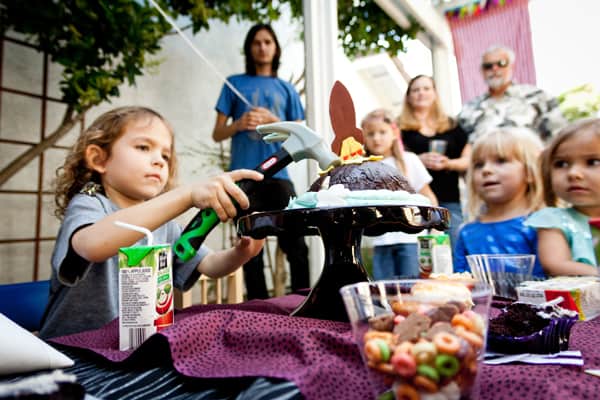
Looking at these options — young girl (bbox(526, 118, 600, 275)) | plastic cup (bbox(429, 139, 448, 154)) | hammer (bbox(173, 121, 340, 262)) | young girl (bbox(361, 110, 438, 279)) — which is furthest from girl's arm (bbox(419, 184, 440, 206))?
hammer (bbox(173, 121, 340, 262))

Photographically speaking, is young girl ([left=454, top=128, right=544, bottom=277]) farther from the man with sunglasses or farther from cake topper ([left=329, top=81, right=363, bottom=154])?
cake topper ([left=329, top=81, right=363, bottom=154])

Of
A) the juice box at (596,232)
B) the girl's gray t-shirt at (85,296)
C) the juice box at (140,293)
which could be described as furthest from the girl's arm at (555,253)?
the girl's gray t-shirt at (85,296)

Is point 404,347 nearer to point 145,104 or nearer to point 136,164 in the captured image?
point 136,164

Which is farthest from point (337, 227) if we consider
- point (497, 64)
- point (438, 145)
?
point (497, 64)

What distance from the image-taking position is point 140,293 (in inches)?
22.4

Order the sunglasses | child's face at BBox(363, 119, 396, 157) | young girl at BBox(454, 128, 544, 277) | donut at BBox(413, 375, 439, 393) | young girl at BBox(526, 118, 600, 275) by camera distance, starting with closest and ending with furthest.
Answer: donut at BBox(413, 375, 439, 393), young girl at BBox(526, 118, 600, 275), young girl at BBox(454, 128, 544, 277), child's face at BBox(363, 119, 396, 157), the sunglasses

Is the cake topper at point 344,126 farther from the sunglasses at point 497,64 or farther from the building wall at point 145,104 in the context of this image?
the sunglasses at point 497,64

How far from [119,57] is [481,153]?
165 cm

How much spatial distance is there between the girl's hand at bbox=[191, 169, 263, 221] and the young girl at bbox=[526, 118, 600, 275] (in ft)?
3.00

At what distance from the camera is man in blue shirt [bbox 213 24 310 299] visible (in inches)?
70.6

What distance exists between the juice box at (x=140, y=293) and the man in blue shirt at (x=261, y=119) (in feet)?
3.66

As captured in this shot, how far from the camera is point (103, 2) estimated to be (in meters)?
1.58

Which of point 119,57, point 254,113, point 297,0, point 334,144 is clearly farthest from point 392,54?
point 334,144

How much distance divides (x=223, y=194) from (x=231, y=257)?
36cm
